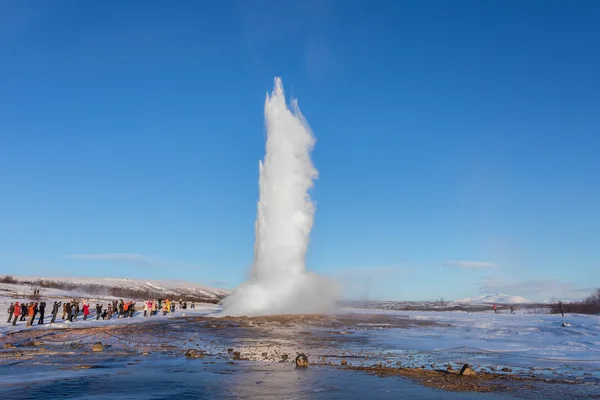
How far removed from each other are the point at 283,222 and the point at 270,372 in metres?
34.5

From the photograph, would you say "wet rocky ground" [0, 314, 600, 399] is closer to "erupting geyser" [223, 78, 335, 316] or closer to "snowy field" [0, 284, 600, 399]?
"snowy field" [0, 284, 600, 399]

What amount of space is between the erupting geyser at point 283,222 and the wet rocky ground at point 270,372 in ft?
83.6

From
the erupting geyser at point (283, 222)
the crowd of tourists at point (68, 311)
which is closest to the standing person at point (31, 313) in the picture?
the crowd of tourists at point (68, 311)

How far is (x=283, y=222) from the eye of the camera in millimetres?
45844

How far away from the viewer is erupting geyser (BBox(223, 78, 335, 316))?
45.4 meters

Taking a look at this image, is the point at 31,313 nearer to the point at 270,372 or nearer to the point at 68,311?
the point at 68,311

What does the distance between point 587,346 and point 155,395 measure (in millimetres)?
19580

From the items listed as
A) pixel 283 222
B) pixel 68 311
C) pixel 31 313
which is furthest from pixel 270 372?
pixel 283 222

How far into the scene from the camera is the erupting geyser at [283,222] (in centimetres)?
4537

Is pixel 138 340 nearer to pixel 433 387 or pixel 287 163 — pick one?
pixel 433 387

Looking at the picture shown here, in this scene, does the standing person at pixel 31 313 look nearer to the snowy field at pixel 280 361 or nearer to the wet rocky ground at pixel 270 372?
the snowy field at pixel 280 361

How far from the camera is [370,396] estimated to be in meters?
8.66

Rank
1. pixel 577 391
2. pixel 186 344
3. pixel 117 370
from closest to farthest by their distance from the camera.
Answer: pixel 577 391 → pixel 117 370 → pixel 186 344

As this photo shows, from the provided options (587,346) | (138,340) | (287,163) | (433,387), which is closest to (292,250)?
(287,163)
